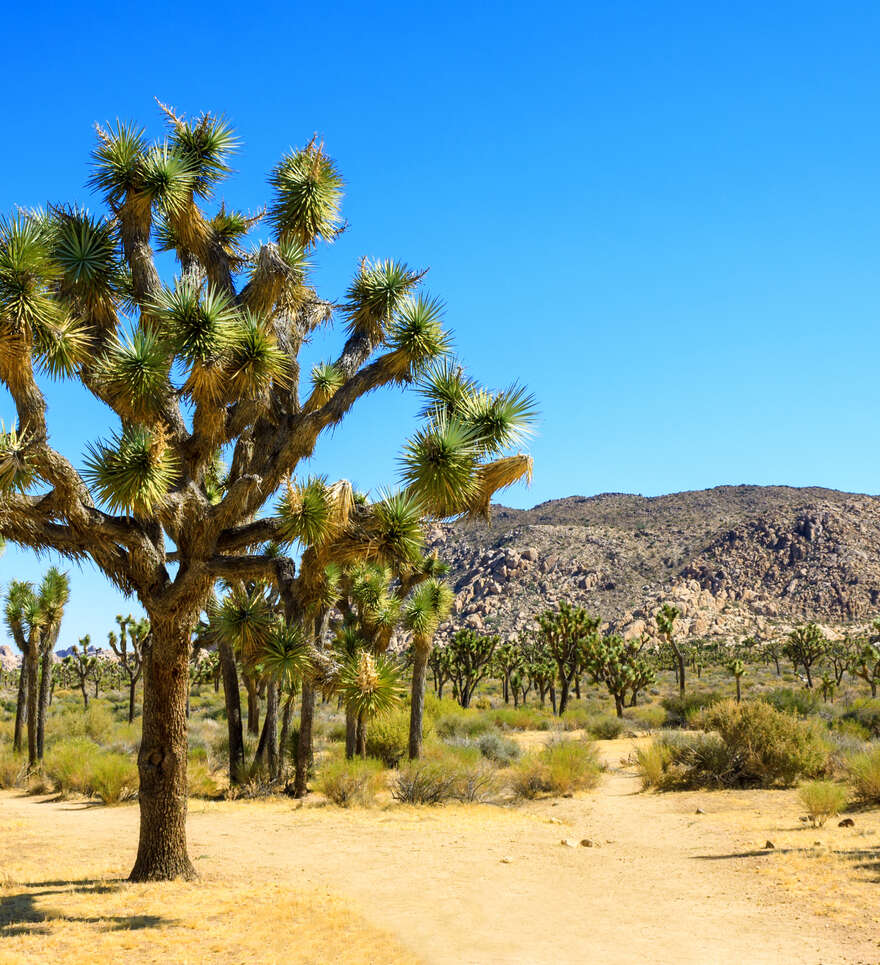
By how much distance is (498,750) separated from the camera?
2280 centimetres

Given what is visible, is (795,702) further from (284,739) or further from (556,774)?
(284,739)

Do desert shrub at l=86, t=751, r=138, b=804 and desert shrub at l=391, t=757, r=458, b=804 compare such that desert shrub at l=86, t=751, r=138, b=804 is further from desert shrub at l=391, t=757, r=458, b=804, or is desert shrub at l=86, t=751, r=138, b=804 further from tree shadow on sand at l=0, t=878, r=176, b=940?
tree shadow on sand at l=0, t=878, r=176, b=940

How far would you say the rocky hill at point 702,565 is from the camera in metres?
80.3

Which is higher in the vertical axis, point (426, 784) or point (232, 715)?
point (232, 715)

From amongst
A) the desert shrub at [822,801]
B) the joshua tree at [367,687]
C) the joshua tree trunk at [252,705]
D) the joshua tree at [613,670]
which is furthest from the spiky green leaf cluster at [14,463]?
the joshua tree at [613,670]

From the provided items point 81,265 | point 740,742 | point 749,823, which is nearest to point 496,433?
point 81,265

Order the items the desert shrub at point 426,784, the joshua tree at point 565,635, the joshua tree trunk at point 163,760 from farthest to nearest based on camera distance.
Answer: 1. the joshua tree at point 565,635
2. the desert shrub at point 426,784
3. the joshua tree trunk at point 163,760

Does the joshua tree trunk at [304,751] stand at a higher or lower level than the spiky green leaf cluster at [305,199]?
lower

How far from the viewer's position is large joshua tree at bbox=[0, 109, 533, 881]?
8.18 meters

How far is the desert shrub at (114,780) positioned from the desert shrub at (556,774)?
777 centimetres

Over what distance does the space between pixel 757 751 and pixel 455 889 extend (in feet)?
32.1

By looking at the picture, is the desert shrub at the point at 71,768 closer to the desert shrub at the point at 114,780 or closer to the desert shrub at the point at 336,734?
the desert shrub at the point at 114,780

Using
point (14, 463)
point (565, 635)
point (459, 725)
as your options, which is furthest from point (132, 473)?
point (565, 635)

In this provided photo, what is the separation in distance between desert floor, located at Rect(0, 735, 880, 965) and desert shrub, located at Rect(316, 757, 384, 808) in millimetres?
722
